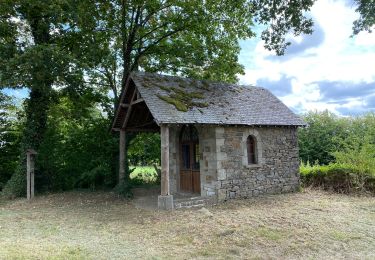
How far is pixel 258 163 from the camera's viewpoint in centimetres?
1290

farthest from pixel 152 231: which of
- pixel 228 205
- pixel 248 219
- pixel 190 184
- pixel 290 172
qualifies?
pixel 290 172

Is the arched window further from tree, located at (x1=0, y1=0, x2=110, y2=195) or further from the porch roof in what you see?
tree, located at (x1=0, y1=0, x2=110, y2=195)

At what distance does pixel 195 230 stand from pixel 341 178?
8.57m

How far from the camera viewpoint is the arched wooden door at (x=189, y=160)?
43.4 ft

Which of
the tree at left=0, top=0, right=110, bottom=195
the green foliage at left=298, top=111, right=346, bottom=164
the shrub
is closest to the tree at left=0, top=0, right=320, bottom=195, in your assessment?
the tree at left=0, top=0, right=110, bottom=195

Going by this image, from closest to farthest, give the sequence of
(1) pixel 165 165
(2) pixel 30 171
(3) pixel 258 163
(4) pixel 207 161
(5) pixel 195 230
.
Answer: (5) pixel 195 230
(1) pixel 165 165
(4) pixel 207 161
(3) pixel 258 163
(2) pixel 30 171

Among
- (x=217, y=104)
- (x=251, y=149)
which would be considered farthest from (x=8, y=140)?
(x=251, y=149)

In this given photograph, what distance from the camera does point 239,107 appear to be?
13227mm

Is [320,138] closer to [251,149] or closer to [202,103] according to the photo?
[251,149]

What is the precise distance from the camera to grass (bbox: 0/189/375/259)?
6.37 m

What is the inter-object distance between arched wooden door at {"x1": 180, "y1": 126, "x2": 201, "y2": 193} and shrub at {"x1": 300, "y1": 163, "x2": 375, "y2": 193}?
557 centimetres

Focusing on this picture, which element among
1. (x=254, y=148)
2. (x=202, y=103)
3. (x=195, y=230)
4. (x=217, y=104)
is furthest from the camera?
(x=254, y=148)

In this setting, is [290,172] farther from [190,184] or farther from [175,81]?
[175,81]

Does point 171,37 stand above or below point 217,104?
above
